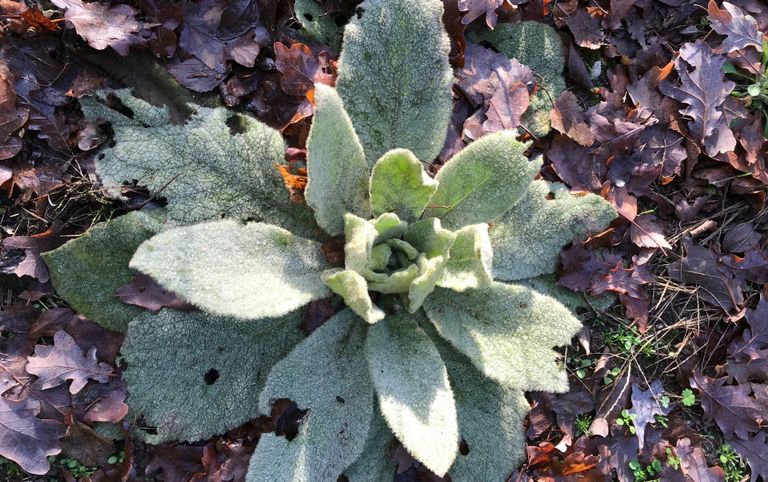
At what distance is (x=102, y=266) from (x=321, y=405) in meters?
0.98

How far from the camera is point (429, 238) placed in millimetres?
2303

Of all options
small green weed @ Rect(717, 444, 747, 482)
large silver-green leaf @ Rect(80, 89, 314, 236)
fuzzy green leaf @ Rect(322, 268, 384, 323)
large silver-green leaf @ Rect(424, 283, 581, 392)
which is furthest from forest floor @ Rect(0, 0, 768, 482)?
fuzzy green leaf @ Rect(322, 268, 384, 323)

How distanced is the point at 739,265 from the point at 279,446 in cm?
219

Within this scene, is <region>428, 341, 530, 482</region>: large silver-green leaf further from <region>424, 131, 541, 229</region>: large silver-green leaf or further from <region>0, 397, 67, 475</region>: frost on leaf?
<region>0, 397, 67, 475</region>: frost on leaf

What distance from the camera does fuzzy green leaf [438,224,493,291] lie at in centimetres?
200

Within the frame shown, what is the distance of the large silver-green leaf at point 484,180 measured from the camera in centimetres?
229

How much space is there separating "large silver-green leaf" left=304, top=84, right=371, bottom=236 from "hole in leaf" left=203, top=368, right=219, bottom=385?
68cm

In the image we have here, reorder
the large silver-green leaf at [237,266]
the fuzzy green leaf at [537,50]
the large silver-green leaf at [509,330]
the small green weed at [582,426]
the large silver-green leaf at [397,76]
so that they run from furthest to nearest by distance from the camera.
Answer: the fuzzy green leaf at [537,50], the small green weed at [582,426], the large silver-green leaf at [397,76], the large silver-green leaf at [509,330], the large silver-green leaf at [237,266]

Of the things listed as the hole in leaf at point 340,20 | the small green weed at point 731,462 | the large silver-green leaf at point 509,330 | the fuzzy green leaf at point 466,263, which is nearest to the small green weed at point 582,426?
the large silver-green leaf at point 509,330

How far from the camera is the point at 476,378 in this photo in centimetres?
248

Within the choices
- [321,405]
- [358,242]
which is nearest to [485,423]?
[321,405]

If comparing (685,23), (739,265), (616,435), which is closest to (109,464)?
(616,435)

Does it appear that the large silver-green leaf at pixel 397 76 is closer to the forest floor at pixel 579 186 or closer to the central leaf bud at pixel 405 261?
the forest floor at pixel 579 186

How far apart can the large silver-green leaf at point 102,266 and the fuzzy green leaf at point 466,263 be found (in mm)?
1100
